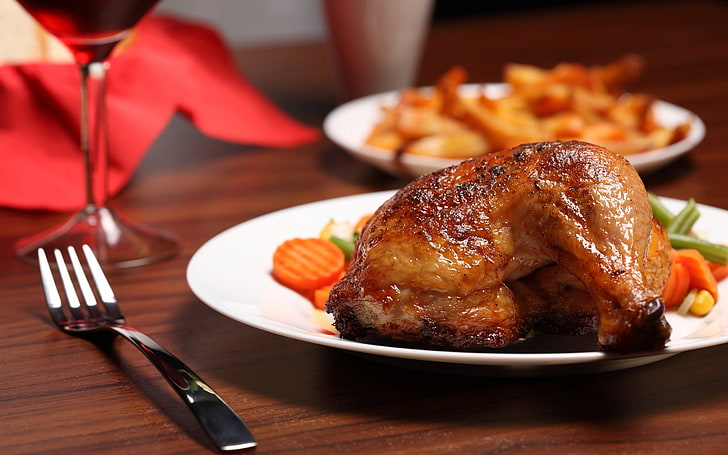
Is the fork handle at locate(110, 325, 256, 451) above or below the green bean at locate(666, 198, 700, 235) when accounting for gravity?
below

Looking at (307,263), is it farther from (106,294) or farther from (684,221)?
(684,221)

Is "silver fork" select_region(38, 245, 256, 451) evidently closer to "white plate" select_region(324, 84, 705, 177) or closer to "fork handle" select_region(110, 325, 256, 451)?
"fork handle" select_region(110, 325, 256, 451)

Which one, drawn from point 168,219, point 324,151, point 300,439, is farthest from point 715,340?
point 324,151

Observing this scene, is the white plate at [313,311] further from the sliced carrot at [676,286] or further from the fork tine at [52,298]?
the fork tine at [52,298]

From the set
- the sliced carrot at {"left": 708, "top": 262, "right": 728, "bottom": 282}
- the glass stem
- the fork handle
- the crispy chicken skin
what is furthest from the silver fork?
the sliced carrot at {"left": 708, "top": 262, "right": 728, "bottom": 282}

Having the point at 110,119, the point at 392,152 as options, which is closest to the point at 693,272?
the point at 392,152
